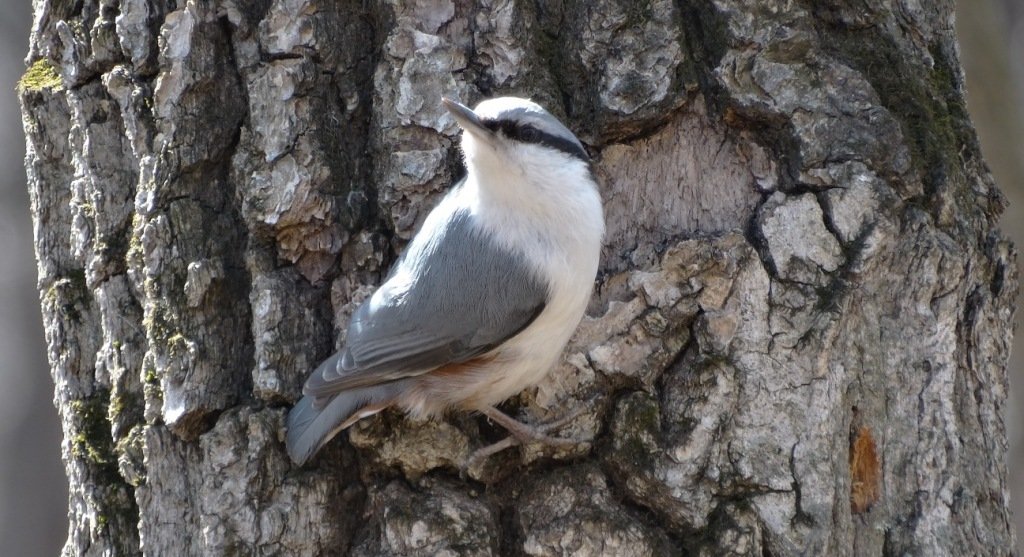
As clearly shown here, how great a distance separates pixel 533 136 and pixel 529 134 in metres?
0.01

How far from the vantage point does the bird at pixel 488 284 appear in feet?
7.86

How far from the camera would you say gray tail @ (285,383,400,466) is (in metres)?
2.27

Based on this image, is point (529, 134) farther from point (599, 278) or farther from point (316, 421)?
point (316, 421)

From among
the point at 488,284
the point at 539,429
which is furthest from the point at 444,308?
the point at 539,429

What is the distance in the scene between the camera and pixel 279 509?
2.29m

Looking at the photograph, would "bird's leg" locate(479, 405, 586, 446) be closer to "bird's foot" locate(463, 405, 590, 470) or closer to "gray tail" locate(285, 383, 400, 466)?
"bird's foot" locate(463, 405, 590, 470)

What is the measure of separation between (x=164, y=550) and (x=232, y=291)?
1.94 feet

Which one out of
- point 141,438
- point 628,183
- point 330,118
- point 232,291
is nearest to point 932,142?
point 628,183

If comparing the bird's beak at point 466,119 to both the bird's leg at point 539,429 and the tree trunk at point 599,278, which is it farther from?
the bird's leg at point 539,429

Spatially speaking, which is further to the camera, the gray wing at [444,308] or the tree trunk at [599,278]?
the gray wing at [444,308]

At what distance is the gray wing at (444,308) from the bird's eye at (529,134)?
0.23 meters

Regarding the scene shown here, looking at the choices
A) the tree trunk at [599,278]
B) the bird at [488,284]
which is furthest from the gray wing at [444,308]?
the tree trunk at [599,278]

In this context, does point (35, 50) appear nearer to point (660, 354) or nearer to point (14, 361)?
point (660, 354)

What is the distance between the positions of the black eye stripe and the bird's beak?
2 centimetres
